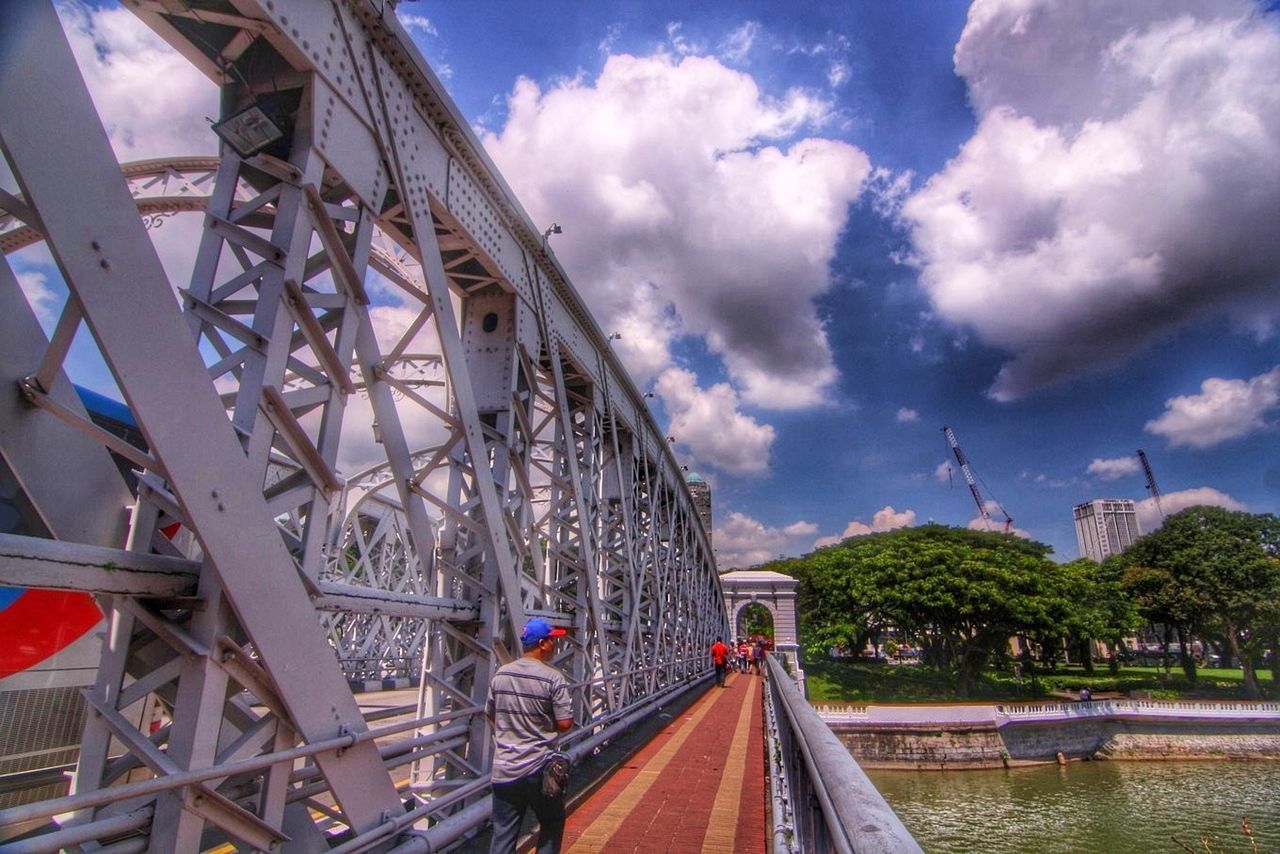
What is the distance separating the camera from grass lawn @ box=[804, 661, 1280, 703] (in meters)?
36.5

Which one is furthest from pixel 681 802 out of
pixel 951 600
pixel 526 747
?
pixel 951 600

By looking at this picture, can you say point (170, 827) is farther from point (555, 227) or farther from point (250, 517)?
point (555, 227)

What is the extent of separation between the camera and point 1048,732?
95.1ft

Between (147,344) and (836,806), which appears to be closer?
(836,806)

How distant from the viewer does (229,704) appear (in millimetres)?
3125

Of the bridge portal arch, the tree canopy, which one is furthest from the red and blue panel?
the bridge portal arch

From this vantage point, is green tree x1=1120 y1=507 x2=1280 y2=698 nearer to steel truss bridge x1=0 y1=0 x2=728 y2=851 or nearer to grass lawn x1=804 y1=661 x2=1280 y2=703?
grass lawn x1=804 y1=661 x2=1280 y2=703

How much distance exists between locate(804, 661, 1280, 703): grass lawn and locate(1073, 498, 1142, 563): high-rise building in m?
119

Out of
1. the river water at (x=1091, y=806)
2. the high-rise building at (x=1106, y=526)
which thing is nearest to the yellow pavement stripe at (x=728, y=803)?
the river water at (x=1091, y=806)

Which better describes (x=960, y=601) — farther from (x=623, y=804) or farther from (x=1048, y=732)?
(x=623, y=804)

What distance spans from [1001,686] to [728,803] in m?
41.4

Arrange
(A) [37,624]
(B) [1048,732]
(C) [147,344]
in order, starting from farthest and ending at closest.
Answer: (B) [1048,732], (A) [37,624], (C) [147,344]

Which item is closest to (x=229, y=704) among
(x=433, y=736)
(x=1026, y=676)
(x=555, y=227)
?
(x=433, y=736)

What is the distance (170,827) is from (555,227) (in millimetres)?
6418
